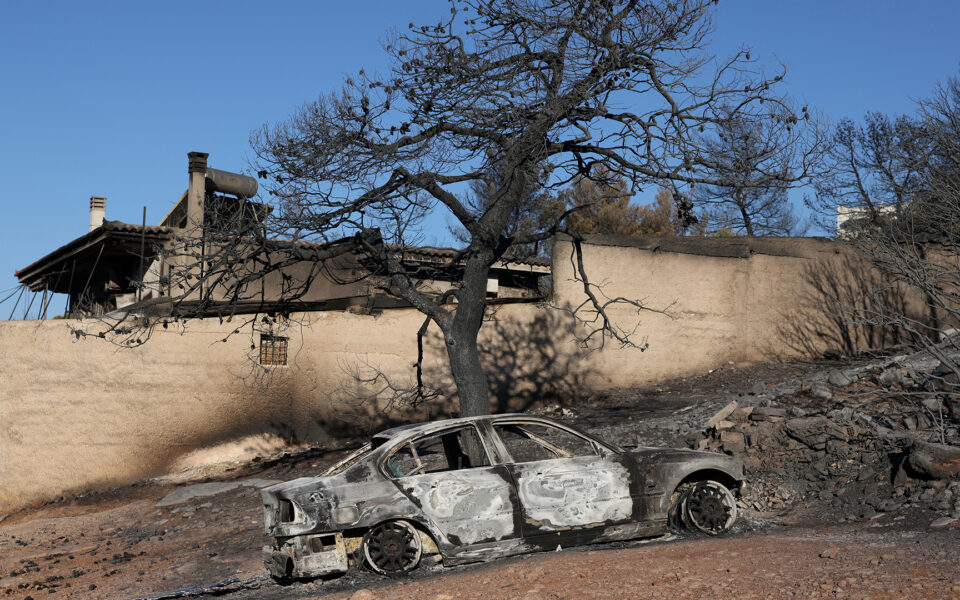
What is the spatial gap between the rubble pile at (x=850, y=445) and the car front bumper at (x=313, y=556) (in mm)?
4872

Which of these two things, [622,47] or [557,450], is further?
[622,47]

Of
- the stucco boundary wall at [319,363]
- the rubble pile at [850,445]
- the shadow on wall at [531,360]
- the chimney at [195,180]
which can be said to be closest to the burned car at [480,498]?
the rubble pile at [850,445]

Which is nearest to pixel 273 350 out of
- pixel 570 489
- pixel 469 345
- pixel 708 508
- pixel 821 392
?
pixel 469 345

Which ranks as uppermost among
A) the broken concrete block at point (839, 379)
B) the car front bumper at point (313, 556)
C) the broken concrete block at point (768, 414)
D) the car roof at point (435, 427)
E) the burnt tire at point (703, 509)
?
the broken concrete block at point (839, 379)

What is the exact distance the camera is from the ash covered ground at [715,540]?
5.88 metres

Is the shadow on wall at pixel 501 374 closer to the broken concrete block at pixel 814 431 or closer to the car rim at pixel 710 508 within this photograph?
the broken concrete block at pixel 814 431

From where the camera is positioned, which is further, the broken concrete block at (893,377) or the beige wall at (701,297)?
the beige wall at (701,297)

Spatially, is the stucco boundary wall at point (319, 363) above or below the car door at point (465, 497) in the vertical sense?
above

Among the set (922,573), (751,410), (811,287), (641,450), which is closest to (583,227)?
(811,287)

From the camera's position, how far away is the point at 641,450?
25.8ft

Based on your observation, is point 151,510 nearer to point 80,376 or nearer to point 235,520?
point 235,520

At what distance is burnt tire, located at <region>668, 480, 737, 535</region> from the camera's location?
25.5ft

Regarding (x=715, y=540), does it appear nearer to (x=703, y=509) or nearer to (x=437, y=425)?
(x=703, y=509)

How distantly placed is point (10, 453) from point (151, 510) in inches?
136
